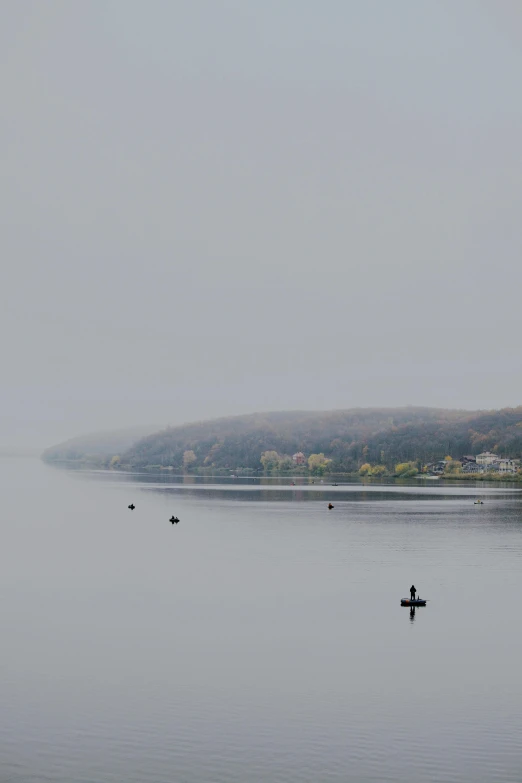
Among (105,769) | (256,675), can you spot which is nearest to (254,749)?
(105,769)

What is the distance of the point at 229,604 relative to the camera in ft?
132

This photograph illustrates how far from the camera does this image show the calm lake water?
21297 mm

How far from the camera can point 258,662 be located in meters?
30.1

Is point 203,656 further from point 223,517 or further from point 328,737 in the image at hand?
point 223,517

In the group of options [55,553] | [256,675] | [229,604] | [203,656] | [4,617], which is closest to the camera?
[256,675]

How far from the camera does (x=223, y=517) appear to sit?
286 ft

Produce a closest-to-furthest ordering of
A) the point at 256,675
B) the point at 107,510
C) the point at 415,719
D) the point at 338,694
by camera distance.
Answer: the point at 415,719
the point at 338,694
the point at 256,675
the point at 107,510

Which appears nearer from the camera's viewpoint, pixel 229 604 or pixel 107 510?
pixel 229 604

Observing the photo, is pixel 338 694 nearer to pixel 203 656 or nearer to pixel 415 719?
pixel 415 719

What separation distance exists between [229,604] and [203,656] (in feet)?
31.9

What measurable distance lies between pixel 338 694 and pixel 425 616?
41.4 feet

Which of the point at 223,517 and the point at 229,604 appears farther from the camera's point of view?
the point at 223,517

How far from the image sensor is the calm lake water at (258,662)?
21.3m

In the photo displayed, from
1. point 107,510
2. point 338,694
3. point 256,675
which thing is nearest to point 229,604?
point 256,675
